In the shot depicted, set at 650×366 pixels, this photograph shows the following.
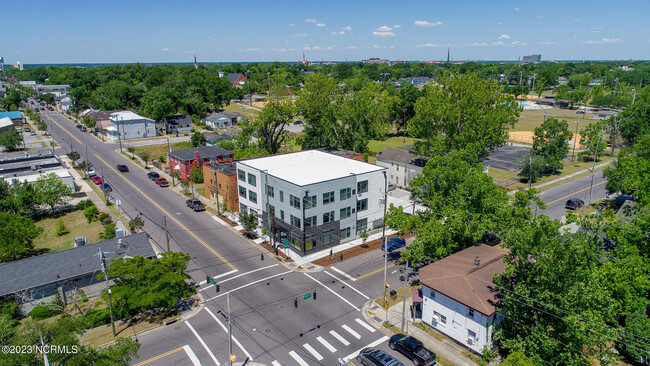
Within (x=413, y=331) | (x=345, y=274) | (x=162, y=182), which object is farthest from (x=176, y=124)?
(x=413, y=331)

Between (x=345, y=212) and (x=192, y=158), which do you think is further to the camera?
(x=192, y=158)

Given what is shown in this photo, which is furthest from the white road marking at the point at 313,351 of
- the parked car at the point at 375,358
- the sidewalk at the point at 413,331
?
the sidewalk at the point at 413,331

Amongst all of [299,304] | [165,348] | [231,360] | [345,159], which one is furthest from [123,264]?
[345,159]

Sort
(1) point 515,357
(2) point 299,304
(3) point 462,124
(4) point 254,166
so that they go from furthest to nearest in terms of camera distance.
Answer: (3) point 462,124 < (4) point 254,166 < (2) point 299,304 < (1) point 515,357

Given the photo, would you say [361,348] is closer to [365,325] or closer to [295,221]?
[365,325]

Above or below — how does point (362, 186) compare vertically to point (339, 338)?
above

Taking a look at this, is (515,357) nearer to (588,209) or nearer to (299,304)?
(299,304)
